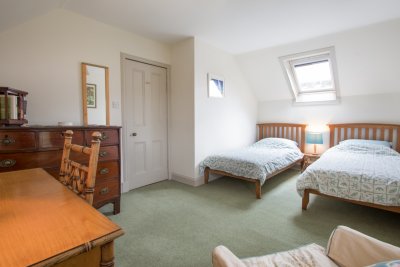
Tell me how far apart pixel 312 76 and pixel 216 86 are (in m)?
1.88

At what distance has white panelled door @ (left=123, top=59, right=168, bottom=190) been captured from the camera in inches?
126

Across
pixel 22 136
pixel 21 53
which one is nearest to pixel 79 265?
pixel 22 136

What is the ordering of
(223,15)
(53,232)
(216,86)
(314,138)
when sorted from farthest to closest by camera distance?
(314,138) → (216,86) → (223,15) → (53,232)

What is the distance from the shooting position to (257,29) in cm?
302

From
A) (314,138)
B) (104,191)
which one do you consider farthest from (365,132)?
(104,191)

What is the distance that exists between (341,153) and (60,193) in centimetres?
357

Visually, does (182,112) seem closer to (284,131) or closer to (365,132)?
(284,131)

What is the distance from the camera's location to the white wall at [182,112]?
339 centimetres

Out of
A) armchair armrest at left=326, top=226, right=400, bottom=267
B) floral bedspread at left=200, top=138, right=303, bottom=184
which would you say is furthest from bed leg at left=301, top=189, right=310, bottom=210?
armchair armrest at left=326, top=226, right=400, bottom=267

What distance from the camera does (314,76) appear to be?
411 centimetres

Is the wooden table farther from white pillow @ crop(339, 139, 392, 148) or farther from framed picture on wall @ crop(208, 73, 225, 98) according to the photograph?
white pillow @ crop(339, 139, 392, 148)

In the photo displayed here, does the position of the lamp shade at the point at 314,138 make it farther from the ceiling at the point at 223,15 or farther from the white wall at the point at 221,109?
the ceiling at the point at 223,15

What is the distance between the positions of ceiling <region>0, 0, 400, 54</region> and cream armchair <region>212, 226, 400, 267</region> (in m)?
2.25

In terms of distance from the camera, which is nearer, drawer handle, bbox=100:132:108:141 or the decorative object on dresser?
the decorative object on dresser
